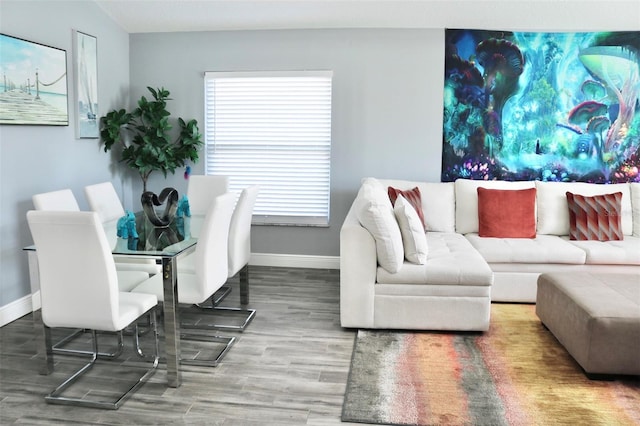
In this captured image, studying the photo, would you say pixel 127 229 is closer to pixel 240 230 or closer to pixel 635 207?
pixel 240 230

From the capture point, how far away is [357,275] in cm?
382

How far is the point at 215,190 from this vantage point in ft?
15.7

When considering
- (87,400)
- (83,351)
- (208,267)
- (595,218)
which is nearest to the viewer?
(87,400)

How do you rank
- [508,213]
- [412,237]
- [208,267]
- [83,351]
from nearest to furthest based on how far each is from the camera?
[208,267]
[83,351]
[412,237]
[508,213]

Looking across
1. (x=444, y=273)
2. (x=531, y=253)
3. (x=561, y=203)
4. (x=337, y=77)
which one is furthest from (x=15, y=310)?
(x=561, y=203)

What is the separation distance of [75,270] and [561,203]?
3.99m

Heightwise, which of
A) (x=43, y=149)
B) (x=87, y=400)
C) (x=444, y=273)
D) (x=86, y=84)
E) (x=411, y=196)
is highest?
(x=86, y=84)

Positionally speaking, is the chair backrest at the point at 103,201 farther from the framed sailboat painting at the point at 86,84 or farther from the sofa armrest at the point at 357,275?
the sofa armrest at the point at 357,275

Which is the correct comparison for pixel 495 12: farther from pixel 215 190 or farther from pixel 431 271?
pixel 215 190

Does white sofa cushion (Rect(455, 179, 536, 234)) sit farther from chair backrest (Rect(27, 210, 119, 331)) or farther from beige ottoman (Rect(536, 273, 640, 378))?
chair backrest (Rect(27, 210, 119, 331))

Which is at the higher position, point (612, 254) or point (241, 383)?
point (612, 254)

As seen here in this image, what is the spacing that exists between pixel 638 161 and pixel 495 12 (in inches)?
77.3

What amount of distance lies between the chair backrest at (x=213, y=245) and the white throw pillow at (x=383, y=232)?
2.94 feet

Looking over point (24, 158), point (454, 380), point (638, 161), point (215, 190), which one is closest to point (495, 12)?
point (638, 161)
